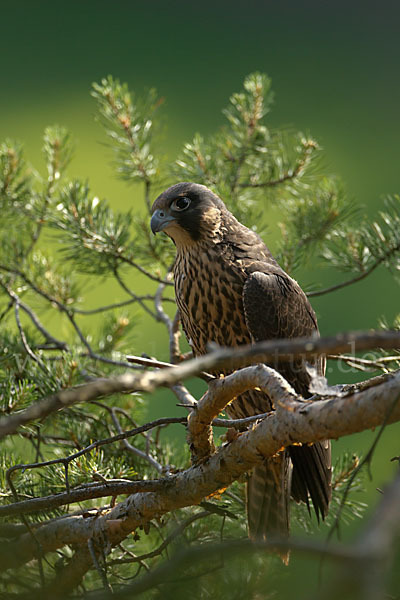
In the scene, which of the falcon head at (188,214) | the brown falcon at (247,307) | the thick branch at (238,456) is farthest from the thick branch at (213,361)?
the falcon head at (188,214)

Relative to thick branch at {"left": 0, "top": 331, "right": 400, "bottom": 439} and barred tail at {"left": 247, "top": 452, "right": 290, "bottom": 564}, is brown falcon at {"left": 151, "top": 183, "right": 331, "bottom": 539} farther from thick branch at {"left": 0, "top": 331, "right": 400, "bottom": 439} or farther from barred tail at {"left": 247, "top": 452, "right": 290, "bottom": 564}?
thick branch at {"left": 0, "top": 331, "right": 400, "bottom": 439}

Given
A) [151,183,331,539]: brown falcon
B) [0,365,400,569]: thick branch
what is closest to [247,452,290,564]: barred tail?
[151,183,331,539]: brown falcon

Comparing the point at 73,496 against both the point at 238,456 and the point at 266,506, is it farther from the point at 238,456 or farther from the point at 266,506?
the point at 266,506

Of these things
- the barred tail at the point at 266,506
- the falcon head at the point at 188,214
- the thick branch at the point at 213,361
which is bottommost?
the barred tail at the point at 266,506

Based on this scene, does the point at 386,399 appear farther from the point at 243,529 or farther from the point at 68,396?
the point at 243,529

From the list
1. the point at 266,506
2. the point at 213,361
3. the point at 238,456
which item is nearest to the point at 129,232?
the point at 266,506

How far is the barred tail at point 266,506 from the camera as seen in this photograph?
1163 millimetres

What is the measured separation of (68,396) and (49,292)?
1.24 metres

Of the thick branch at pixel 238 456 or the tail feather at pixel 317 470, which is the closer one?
the thick branch at pixel 238 456

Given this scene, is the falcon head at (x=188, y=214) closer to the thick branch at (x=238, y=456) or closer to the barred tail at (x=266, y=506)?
the barred tail at (x=266, y=506)

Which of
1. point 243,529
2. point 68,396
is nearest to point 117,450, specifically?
point 243,529

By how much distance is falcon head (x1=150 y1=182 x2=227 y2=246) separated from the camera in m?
1.35

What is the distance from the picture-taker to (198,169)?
1.60m

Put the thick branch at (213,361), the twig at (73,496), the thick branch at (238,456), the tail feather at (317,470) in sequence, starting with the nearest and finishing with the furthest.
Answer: the thick branch at (213,361), the thick branch at (238,456), the twig at (73,496), the tail feather at (317,470)
